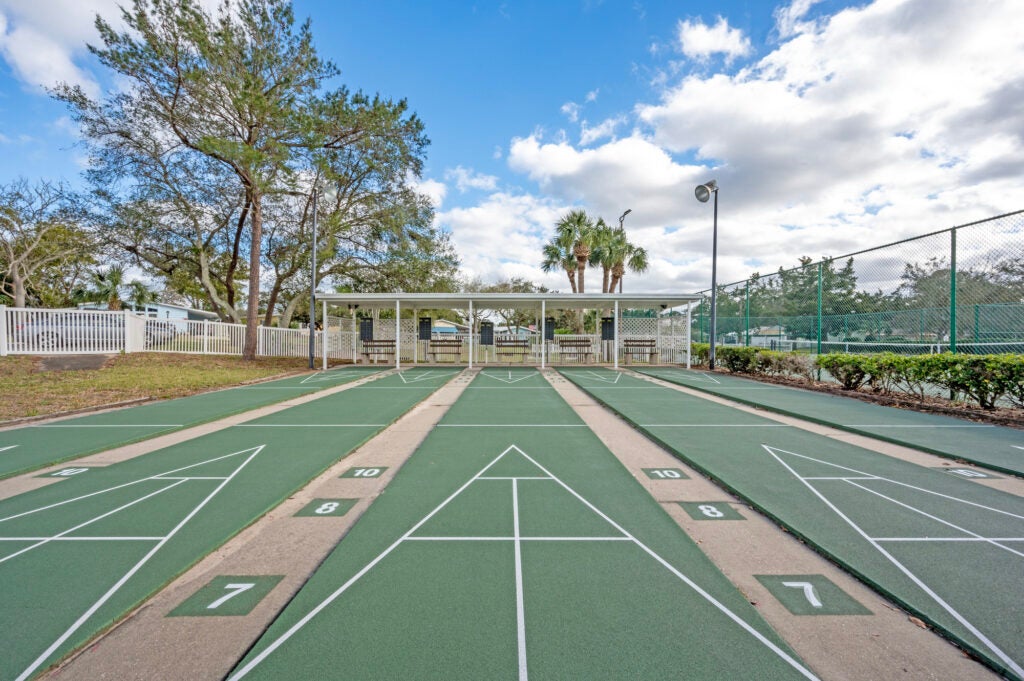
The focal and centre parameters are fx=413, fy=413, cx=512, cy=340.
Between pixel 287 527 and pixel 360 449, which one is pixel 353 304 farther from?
pixel 287 527

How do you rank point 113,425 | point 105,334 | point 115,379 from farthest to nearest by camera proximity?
point 105,334 < point 115,379 < point 113,425

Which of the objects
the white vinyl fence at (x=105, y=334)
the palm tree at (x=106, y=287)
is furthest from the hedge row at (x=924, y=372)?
the palm tree at (x=106, y=287)

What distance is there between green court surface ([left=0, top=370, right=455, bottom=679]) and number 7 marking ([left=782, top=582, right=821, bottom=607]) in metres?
3.56

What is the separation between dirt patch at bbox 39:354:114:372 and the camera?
433 inches

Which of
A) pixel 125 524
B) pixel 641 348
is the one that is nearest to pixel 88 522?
pixel 125 524

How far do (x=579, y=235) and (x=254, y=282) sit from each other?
51.2 feet

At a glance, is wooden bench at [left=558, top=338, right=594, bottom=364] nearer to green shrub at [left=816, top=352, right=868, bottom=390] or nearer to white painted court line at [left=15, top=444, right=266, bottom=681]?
green shrub at [left=816, top=352, right=868, bottom=390]

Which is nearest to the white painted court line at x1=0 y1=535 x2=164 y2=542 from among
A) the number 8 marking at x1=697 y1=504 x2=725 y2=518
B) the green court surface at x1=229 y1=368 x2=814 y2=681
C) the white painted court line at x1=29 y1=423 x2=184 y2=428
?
the green court surface at x1=229 y1=368 x2=814 y2=681

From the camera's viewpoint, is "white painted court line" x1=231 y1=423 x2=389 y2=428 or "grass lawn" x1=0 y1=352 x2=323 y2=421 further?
"grass lawn" x1=0 y1=352 x2=323 y2=421

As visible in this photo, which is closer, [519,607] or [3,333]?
[519,607]

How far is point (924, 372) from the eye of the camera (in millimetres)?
7684

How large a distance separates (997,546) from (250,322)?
1876 centimetres

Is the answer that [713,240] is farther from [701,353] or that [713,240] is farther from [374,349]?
[374,349]

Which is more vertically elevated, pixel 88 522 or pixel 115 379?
pixel 115 379
